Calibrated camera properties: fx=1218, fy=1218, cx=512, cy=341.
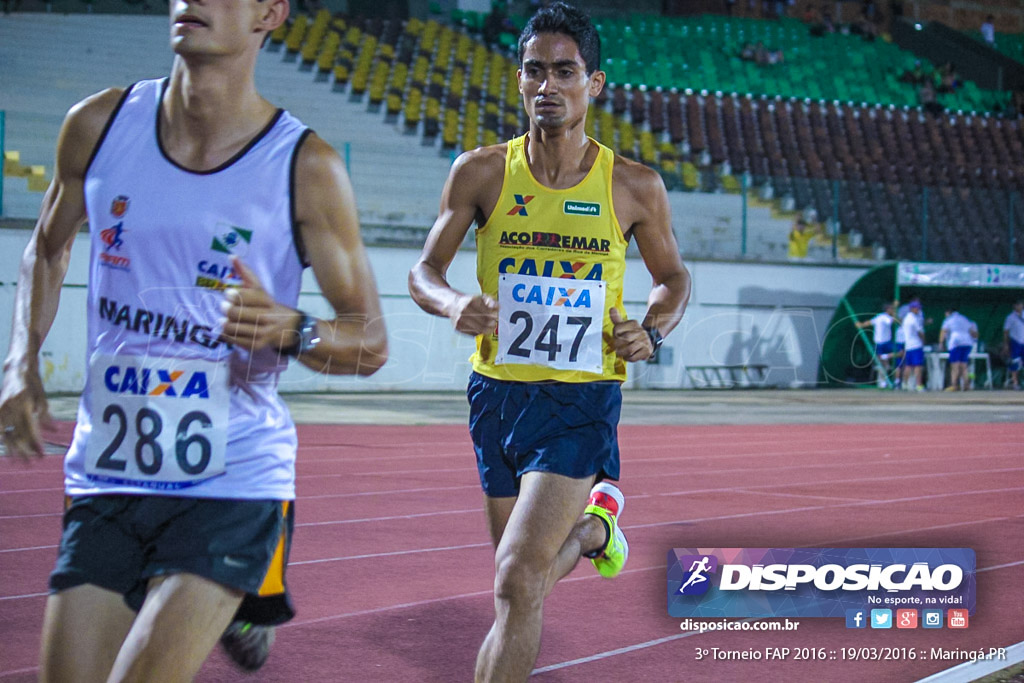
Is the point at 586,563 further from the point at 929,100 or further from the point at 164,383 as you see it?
the point at 929,100

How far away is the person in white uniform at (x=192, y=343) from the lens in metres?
2.22

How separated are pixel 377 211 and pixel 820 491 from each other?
485 inches

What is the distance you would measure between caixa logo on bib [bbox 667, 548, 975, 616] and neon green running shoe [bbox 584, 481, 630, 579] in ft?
3.61

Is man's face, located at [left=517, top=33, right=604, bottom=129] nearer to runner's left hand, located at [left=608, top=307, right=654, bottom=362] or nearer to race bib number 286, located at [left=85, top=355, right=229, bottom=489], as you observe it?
runner's left hand, located at [left=608, top=307, right=654, bottom=362]

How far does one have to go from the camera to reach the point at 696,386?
73.7ft

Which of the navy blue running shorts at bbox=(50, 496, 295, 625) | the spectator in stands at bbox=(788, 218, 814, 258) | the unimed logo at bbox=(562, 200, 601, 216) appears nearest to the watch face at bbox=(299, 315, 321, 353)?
the navy blue running shorts at bbox=(50, 496, 295, 625)

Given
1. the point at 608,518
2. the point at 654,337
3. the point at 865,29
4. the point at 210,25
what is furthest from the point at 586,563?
the point at 865,29

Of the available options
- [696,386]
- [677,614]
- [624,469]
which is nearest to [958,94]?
[696,386]

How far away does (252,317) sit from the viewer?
221 cm

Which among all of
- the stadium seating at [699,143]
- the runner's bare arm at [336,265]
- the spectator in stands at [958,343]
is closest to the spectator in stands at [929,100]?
the stadium seating at [699,143]

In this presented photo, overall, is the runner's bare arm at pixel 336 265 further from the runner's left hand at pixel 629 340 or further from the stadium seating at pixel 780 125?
the stadium seating at pixel 780 125

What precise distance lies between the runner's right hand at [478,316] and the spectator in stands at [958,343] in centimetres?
2053

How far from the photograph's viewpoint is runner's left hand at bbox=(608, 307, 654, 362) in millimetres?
3576

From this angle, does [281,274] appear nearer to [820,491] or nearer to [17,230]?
[820,491]
